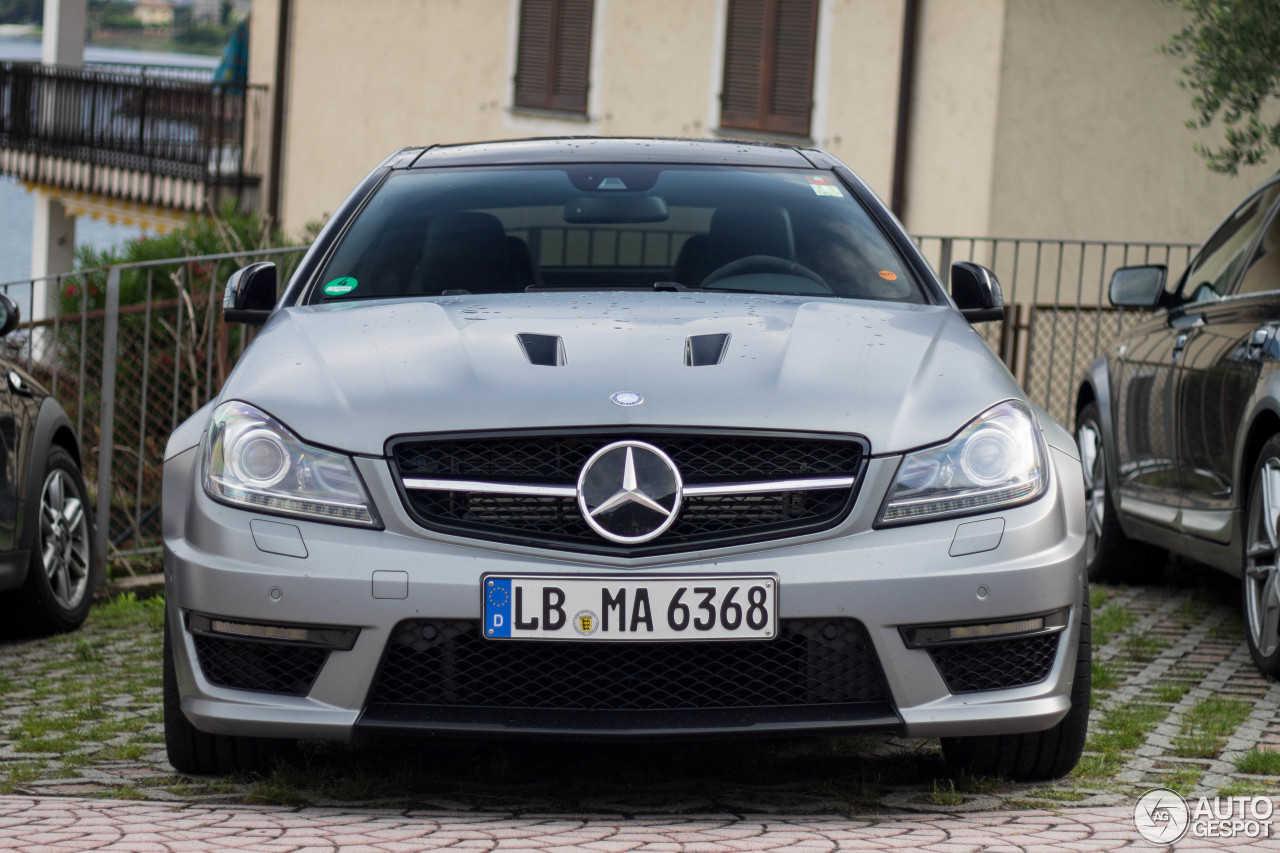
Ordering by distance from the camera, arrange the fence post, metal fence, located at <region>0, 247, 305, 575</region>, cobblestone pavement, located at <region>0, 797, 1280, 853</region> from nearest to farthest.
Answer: cobblestone pavement, located at <region>0, 797, 1280, 853</region>, the fence post, metal fence, located at <region>0, 247, 305, 575</region>

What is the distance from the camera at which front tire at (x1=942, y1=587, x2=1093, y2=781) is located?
4.07m

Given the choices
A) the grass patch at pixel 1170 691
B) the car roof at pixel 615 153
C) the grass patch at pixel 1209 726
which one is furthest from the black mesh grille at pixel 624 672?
the car roof at pixel 615 153

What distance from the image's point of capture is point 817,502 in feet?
12.3

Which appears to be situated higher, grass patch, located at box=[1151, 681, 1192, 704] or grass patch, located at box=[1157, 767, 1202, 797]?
grass patch, located at box=[1157, 767, 1202, 797]

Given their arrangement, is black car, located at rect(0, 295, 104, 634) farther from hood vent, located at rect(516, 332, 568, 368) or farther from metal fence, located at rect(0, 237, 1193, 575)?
hood vent, located at rect(516, 332, 568, 368)

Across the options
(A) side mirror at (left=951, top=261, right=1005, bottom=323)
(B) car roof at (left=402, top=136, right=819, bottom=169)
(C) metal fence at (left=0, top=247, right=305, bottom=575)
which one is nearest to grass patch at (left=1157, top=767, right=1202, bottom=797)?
(A) side mirror at (left=951, top=261, right=1005, bottom=323)

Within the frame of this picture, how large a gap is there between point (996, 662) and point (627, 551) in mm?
850

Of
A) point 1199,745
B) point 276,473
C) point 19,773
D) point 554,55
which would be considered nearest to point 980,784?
point 1199,745

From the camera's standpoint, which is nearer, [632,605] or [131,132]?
[632,605]

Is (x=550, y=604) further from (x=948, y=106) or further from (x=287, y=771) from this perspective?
(x=948, y=106)

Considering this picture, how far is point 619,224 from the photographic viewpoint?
527cm

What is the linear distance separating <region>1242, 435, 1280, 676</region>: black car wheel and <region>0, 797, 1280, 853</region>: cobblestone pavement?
2.12 m

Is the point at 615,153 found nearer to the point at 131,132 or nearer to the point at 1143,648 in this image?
the point at 1143,648

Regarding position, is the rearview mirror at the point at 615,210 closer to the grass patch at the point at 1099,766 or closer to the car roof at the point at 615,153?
the car roof at the point at 615,153
